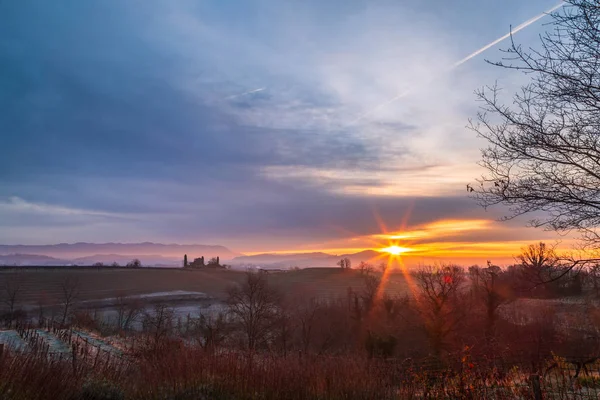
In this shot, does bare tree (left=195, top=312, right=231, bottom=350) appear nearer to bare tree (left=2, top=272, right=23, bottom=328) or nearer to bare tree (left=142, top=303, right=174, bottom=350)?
bare tree (left=142, top=303, right=174, bottom=350)

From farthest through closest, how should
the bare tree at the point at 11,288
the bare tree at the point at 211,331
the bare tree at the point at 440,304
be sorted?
the bare tree at the point at 11,288, the bare tree at the point at 440,304, the bare tree at the point at 211,331

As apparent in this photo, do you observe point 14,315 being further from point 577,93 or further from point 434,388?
point 577,93

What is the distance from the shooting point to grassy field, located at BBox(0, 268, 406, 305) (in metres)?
89.5

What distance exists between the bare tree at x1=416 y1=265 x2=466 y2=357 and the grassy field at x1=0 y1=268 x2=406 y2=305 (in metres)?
52.9

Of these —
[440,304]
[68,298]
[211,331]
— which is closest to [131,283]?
[68,298]

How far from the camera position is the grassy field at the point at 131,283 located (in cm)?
8950

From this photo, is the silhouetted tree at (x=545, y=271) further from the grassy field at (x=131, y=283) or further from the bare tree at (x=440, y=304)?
the grassy field at (x=131, y=283)

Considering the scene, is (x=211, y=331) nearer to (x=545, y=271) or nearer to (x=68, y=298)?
(x=545, y=271)

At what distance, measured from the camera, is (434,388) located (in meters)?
9.32

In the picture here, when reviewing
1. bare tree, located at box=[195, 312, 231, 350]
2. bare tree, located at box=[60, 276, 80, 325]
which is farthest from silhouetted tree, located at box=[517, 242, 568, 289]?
bare tree, located at box=[60, 276, 80, 325]

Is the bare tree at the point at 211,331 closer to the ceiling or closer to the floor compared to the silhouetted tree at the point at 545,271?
closer to the floor

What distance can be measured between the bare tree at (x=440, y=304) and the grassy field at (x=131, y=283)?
52949mm

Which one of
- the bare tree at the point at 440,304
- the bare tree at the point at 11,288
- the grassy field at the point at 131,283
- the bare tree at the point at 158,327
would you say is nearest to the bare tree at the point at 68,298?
the grassy field at the point at 131,283

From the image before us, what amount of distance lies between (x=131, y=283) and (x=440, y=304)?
298 feet
